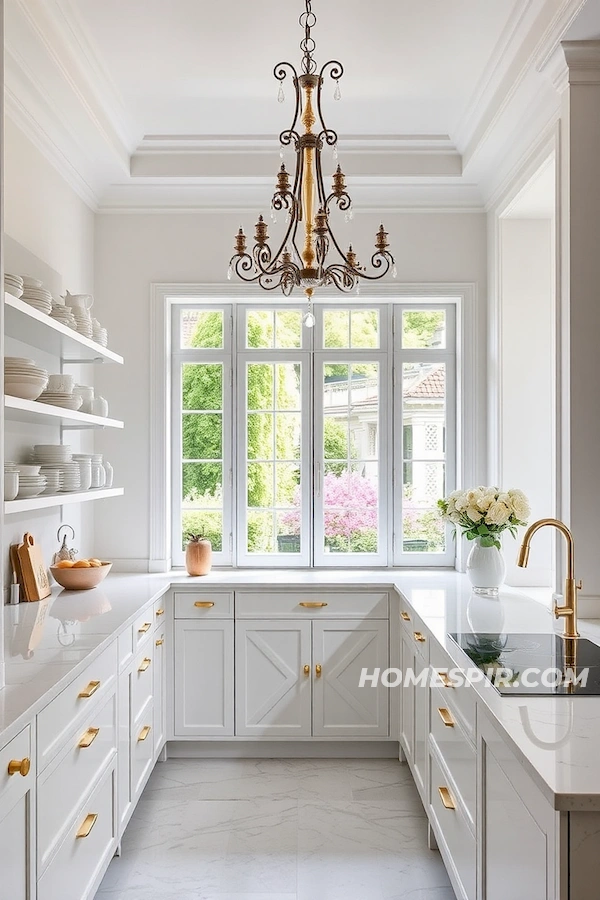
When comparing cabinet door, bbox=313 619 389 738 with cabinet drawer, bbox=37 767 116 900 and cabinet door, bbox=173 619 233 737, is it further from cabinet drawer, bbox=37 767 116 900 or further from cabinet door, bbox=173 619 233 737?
cabinet drawer, bbox=37 767 116 900

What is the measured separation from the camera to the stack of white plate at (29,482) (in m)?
2.52

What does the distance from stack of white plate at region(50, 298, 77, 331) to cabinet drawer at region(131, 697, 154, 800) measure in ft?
5.17

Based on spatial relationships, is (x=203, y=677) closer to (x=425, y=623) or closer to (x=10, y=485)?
(x=425, y=623)

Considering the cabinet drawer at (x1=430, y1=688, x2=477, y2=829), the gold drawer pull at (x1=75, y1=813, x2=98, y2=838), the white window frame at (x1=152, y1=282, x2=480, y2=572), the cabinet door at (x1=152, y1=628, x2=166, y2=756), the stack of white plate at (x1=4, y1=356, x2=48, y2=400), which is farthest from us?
the white window frame at (x1=152, y1=282, x2=480, y2=572)

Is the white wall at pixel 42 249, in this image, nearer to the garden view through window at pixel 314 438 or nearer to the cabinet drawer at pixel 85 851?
the garden view through window at pixel 314 438

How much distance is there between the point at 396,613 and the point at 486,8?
99.7 inches

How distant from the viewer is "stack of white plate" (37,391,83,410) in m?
2.80

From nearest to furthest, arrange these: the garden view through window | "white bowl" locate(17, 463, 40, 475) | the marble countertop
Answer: the marble countertop
"white bowl" locate(17, 463, 40, 475)
the garden view through window

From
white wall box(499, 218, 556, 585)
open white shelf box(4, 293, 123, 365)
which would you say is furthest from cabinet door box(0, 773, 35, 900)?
white wall box(499, 218, 556, 585)

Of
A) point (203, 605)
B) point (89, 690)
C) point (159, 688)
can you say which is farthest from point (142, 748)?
point (89, 690)

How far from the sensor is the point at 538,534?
3539 mm

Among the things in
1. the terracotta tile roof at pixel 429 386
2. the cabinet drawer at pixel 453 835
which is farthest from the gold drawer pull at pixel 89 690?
the terracotta tile roof at pixel 429 386

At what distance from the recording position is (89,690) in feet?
7.18

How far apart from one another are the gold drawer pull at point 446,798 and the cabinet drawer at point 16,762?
4.08 feet
